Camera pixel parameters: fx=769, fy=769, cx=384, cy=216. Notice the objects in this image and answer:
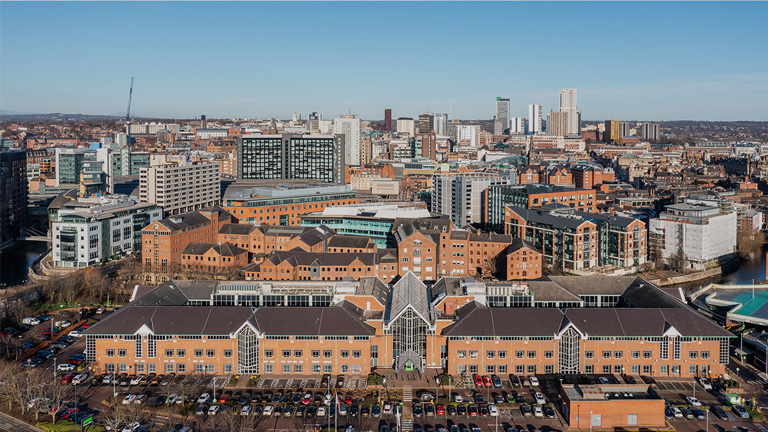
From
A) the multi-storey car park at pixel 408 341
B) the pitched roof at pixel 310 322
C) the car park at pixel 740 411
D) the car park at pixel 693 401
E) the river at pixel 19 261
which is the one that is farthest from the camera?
the river at pixel 19 261

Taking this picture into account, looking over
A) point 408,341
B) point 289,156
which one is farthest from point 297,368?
point 289,156

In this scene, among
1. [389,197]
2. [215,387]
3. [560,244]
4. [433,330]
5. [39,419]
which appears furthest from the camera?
[389,197]

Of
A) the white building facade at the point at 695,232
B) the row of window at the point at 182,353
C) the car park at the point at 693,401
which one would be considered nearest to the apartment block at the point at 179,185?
the row of window at the point at 182,353

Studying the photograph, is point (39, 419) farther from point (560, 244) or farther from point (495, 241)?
point (560, 244)

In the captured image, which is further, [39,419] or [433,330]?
[433,330]

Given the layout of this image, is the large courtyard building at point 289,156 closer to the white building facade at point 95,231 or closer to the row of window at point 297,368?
the white building facade at point 95,231

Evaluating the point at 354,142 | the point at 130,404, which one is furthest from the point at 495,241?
the point at 354,142

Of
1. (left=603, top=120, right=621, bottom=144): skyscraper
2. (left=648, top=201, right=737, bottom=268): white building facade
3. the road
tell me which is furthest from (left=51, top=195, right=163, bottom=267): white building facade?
(left=603, top=120, right=621, bottom=144): skyscraper
